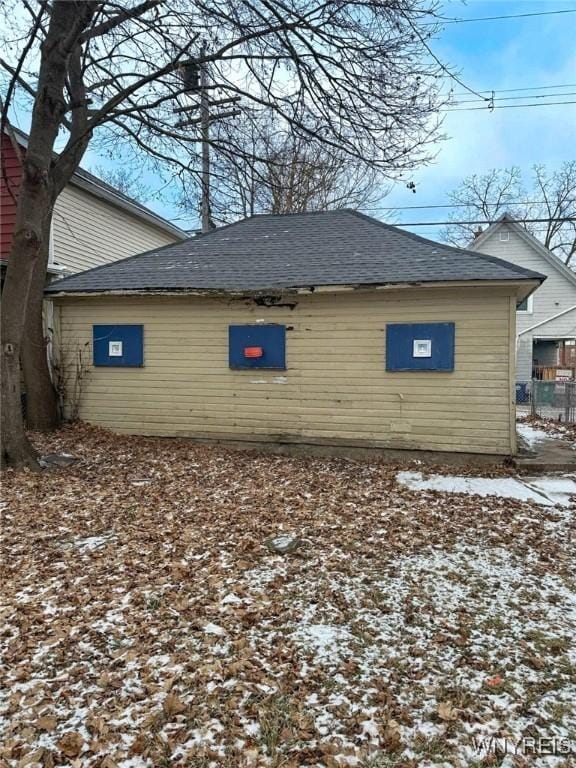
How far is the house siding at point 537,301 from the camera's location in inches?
783

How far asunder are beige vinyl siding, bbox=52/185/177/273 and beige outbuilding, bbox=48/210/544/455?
8.94ft

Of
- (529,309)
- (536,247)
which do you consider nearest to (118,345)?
(529,309)

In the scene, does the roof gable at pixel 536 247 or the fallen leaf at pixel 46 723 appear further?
the roof gable at pixel 536 247

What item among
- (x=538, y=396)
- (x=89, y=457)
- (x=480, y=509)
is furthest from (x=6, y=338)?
(x=538, y=396)

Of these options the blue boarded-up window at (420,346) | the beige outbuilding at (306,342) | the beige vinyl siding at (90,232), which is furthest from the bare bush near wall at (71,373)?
the blue boarded-up window at (420,346)

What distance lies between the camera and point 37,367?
27.4ft

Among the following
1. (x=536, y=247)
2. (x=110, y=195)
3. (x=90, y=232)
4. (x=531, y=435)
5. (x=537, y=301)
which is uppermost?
(x=536, y=247)

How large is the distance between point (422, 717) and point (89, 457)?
19.3 ft

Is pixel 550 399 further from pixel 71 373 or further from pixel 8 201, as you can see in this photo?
pixel 8 201

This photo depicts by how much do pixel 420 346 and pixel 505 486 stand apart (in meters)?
2.26

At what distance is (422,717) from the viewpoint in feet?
6.79

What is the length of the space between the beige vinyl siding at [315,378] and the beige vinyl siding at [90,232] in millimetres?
3236

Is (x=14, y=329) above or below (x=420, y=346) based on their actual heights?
above

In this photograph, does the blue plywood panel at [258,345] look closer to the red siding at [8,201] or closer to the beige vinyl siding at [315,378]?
the beige vinyl siding at [315,378]
